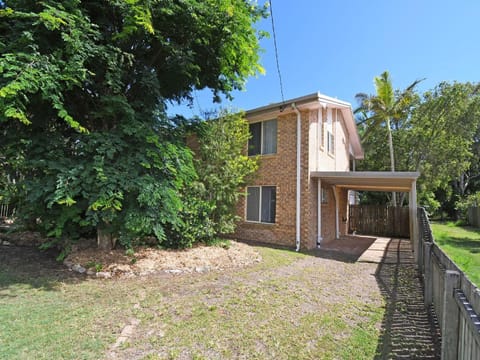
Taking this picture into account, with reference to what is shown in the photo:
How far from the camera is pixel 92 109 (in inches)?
272

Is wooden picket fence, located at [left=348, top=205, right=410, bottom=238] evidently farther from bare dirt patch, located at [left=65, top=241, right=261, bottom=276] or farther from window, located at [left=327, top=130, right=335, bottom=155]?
bare dirt patch, located at [left=65, top=241, right=261, bottom=276]

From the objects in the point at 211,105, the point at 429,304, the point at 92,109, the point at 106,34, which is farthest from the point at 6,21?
the point at 429,304

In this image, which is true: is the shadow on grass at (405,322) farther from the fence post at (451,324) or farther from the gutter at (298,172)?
the gutter at (298,172)

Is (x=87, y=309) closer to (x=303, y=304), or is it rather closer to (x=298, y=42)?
(x=303, y=304)

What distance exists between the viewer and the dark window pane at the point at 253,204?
36.3ft

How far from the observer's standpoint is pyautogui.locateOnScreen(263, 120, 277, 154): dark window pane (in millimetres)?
10852

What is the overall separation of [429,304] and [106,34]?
8.68 meters

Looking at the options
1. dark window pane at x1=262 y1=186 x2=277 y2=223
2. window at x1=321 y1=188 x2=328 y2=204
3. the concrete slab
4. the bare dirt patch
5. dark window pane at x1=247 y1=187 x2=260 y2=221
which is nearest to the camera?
the bare dirt patch

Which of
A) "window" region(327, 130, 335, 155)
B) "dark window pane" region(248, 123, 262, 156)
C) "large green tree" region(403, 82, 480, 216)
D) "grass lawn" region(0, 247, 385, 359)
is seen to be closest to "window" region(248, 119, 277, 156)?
"dark window pane" region(248, 123, 262, 156)

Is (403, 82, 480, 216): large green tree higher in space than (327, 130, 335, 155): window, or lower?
higher

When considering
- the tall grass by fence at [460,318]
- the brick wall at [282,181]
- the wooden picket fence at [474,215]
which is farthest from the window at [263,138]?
the wooden picket fence at [474,215]

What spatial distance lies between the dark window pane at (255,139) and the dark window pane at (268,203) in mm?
1641

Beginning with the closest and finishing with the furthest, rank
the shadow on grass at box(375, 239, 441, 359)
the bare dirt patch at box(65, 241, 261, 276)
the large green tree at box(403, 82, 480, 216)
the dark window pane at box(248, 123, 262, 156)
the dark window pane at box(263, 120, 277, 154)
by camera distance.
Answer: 1. the shadow on grass at box(375, 239, 441, 359)
2. the bare dirt patch at box(65, 241, 261, 276)
3. the dark window pane at box(263, 120, 277, 154)
4. the dark window pane at box(248, 123, 262, 156)
5. the large green tree at box(403, 82, 480, 216)

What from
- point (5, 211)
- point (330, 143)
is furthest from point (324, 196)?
point (5, 211)
